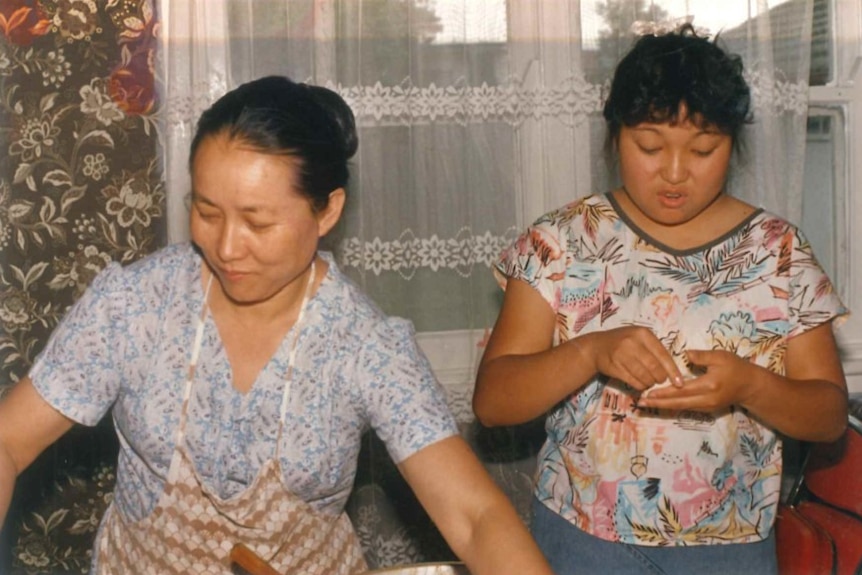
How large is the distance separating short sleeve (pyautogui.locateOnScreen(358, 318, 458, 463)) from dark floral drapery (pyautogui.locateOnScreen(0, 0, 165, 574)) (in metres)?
0.89

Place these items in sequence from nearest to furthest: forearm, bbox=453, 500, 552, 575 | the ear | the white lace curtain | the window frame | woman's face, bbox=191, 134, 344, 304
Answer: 1. forearm, bbox=453, 500, 552, 575
2. woman's face, bbox=191, 134, 344, 304
3. the ear
4. the white lace curtain
5. the window frame

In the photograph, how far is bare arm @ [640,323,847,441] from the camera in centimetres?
142

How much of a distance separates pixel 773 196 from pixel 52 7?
1450mm

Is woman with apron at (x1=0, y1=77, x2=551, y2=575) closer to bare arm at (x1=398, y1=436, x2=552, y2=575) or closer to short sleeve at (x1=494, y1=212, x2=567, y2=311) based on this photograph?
bare arm at (x1=398, y1=436, x2=552, y2=575)

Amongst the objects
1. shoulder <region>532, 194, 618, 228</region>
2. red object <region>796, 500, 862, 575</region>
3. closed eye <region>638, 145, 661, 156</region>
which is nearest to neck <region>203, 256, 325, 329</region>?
shoulder <region>532, 194, 618, 228</region>

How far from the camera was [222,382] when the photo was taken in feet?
4.79

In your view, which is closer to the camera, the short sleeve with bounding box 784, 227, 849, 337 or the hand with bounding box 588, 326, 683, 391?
the hand with bounding box 588, 326, 683, 391

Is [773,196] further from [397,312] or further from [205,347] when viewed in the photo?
[205,347]

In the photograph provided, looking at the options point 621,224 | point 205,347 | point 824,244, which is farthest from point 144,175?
point 824,244

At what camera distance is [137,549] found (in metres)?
1.48

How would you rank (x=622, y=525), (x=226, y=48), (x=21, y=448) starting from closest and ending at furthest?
(x=21, y=448) < (x=622, y=525) < (x=226, y=48)

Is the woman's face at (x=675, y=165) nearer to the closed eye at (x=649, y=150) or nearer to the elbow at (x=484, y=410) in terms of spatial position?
the closed eye at (x=649, y=150)

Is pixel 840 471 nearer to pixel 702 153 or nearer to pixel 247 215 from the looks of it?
pixel 702 153

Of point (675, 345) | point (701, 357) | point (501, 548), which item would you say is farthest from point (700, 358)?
point (501, 548)
